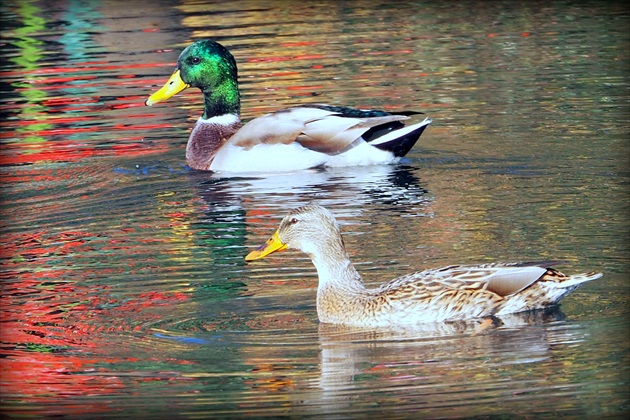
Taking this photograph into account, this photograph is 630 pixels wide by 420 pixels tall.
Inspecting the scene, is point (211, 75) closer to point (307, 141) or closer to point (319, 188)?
point (307, 141)

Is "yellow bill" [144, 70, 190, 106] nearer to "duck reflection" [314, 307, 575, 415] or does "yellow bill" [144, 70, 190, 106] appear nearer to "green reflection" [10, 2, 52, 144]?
"green reflection" [10, 2, 52, 144]

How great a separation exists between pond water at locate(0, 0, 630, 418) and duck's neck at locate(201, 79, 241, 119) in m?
0.54

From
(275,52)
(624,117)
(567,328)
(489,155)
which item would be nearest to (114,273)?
(567,328)

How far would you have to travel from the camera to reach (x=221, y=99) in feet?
48.2

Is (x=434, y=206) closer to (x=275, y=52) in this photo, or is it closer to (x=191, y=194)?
(x=191, y=194)

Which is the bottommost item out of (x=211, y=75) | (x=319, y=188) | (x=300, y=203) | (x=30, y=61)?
(x=30, y=61)

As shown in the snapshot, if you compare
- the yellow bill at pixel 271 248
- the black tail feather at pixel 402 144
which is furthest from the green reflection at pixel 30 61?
the yellow bill at pixel 271 248

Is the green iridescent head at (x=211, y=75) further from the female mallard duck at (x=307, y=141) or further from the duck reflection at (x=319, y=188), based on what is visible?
the duck reflection at (x=319, y=188)

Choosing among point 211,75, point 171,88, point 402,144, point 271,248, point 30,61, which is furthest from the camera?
point 30,61

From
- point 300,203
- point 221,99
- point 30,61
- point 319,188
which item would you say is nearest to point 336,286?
point 300,203

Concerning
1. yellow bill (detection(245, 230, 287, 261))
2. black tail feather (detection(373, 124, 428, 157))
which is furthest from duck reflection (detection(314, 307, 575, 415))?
black tail feather (detection(373, 124, 428, 157))

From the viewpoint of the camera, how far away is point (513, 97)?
15.4m

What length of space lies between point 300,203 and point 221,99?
2965 mm

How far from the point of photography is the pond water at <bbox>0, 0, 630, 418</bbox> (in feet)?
24.9
